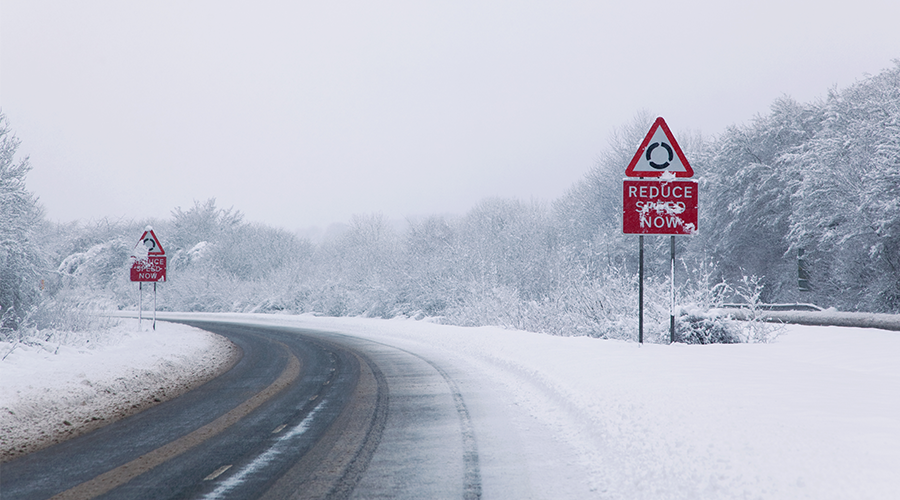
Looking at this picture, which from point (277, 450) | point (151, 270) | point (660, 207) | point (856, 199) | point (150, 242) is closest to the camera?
point (277, 450)

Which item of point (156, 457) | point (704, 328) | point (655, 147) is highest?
point (655, 147)

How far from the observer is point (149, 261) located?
20766 mm

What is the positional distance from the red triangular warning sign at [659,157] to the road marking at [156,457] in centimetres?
725

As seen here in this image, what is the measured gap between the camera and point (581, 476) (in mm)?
5277

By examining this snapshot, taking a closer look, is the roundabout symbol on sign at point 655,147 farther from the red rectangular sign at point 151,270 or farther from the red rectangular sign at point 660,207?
the red rectangular sign at point 151,270

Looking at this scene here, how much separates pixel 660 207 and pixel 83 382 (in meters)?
10.4

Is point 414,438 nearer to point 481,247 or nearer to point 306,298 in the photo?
point 481,247

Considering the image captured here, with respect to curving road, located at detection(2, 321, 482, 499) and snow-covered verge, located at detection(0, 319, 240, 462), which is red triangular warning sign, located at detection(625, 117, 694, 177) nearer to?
curving road, located at detection(2, 321, 482, 499)

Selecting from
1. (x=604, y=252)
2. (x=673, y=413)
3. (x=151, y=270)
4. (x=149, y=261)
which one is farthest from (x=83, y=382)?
(x=604, y=252)

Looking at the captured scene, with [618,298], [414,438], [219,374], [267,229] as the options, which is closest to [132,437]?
[414,438]

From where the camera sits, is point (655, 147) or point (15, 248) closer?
point (655, 147)

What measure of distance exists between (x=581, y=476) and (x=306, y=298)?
1649 inches

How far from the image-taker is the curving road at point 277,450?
16.5 ft

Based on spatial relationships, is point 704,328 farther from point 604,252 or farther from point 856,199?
point 604,252
